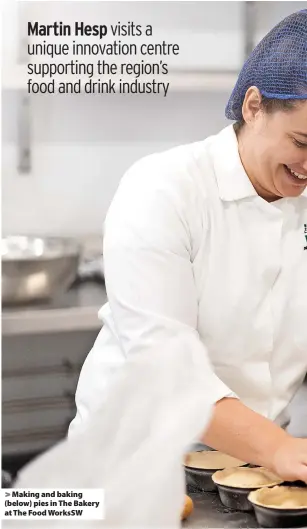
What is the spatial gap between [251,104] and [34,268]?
41 centimetres

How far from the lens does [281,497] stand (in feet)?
3.26

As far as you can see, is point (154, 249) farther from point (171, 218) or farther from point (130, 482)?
point (130, 482)

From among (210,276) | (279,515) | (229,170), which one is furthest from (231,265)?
(279,515)

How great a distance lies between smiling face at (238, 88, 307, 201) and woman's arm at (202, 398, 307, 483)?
339 mm

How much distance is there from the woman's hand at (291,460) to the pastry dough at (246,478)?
3 cm

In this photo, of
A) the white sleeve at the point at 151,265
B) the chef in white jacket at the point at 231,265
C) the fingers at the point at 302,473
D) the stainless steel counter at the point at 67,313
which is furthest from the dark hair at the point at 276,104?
the fingers at the point at 302,473

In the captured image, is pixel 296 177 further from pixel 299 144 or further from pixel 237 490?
pixel 237 490

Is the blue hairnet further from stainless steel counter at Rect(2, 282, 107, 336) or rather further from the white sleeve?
stainless steel counter at Rect(2, 282, 107, 336)

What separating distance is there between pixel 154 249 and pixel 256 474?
1.12 ft

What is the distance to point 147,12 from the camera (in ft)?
3.83

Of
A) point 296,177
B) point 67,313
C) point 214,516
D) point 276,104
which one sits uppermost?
point 276,104

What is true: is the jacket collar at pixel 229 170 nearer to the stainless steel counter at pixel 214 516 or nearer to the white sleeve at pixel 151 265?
the white sleeve at pixel 151 265

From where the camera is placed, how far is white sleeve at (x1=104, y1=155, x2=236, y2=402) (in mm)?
1056

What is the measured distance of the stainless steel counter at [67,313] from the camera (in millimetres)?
1192
